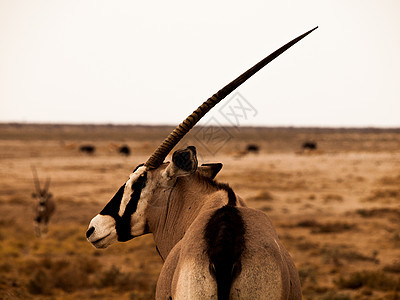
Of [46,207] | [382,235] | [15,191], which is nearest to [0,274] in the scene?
[46,207]

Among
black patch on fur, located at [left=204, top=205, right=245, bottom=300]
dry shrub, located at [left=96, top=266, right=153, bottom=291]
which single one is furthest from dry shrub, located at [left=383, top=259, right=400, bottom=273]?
black patch on fur, located at [left=204, top=205, right=245, bottom=300]

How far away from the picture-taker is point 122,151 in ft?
174

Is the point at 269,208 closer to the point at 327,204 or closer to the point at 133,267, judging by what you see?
the point at 327,204

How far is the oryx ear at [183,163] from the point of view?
3.38 m

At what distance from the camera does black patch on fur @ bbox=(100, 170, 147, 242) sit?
12.0 feet

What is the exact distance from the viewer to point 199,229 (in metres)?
2.65

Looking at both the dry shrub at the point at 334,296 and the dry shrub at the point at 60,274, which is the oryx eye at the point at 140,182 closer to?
the dry shrub at the point at 334,296

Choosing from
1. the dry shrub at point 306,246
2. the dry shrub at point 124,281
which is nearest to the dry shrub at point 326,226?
the dry shrub at point 306,246

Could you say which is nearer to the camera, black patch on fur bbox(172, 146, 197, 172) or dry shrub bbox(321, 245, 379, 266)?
black patch on fur bbox(172, 146, 197, 172)

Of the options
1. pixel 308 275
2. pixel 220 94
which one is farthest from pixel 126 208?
pixel 308 275

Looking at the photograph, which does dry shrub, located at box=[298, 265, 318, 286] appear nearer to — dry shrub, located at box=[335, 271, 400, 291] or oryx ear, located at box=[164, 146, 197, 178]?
dry shrub, located at box=[335, 271, 400, 291]

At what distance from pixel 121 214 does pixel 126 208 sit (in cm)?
7

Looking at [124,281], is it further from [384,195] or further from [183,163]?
[384,195]

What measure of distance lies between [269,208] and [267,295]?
18490mm
